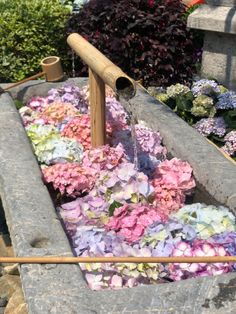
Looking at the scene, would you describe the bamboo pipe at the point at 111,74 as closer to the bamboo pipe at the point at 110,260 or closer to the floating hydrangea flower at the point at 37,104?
the bamboo pipe at the point at 110,260

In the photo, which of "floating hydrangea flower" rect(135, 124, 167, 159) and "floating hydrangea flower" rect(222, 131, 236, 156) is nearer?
"floating hydrangea flower" rect(135, 124, 167, 159)

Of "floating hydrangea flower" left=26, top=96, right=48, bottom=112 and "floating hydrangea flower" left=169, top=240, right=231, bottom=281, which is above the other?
"floating hydrangea flower" left=169, top=240, right=231, bottom=281

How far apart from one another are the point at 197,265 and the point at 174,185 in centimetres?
74

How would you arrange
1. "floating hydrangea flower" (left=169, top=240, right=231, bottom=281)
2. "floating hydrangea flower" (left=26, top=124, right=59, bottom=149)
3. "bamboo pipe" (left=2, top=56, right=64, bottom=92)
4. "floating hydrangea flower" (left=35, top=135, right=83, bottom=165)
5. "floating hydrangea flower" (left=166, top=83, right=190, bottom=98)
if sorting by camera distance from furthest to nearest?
"bamboo pipe" (left=2, top=56, right=64, bottom=92)
"floating hydrangea flower" (left=166, top=83, right=190, bottom=98)
"floating hydrangea flower" (left=26, top=124, right=59, bottom=149)
"floating hydrangea flower" (left=35, top=135, right=83, bottom=165)
"floating hydrangea flower" (left=169, top=240, right=231, bottom=281)

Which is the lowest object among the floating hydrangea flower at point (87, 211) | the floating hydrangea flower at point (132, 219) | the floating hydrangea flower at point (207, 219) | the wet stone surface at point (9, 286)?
the wet stone surface at point (9, 286)

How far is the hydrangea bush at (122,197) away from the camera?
2037 mm

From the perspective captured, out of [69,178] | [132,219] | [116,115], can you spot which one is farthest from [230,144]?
[132,219]

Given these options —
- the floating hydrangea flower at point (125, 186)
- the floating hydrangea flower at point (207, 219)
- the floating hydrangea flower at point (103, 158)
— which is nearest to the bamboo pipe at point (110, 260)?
the floating hydrangea flower at point (207, 219)

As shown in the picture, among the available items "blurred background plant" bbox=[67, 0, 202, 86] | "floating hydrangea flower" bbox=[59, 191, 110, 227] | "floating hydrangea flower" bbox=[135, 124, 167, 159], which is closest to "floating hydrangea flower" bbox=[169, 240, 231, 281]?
"floating hydrangea flower" bbox=[59, 191, 110, 227]

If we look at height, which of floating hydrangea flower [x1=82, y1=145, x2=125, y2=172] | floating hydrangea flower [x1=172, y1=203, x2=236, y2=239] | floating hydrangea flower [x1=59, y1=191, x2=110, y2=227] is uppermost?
floating hydrangea flower [x1=172, y1=203, x2=236, y2=239]

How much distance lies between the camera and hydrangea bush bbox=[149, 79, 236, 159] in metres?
3.47

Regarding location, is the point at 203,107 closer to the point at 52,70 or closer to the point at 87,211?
the point at 52,70

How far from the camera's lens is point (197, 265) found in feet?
6.53

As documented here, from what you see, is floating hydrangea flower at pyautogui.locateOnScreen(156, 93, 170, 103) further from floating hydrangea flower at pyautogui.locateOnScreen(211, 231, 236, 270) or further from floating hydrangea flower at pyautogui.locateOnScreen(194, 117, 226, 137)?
floating hydrangea flower at pyautogui.locateOnScreen(211, 231, 236, 270)
